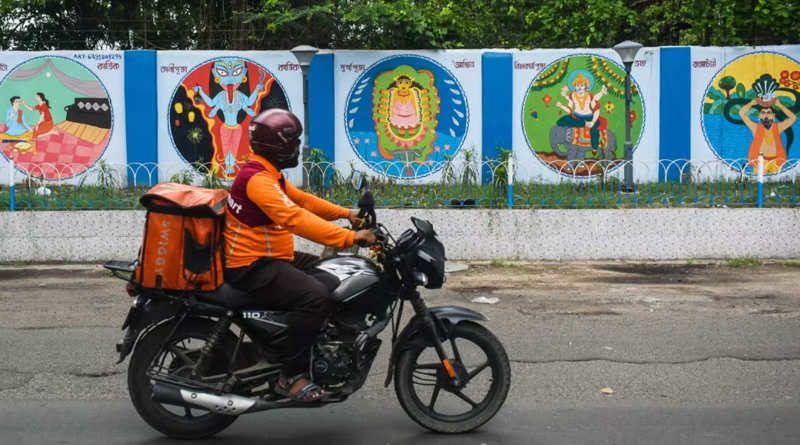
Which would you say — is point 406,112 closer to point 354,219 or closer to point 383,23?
point 383,23

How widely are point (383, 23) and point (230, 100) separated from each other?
115 inches

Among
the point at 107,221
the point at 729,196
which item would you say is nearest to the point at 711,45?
the point at 729,196

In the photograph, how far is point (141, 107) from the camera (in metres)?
14.9

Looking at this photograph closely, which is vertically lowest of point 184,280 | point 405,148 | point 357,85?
point 184,280

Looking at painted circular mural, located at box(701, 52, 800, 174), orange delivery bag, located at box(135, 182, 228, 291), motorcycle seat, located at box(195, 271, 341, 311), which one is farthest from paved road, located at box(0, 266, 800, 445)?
painted circular mural, located at box(701, 52, 800, 174)

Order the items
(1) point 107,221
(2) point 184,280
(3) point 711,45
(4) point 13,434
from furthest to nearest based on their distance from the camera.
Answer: (3) point 711,45 → (1) point 107,221 → (4) point 13,434 → (2) point 184,280

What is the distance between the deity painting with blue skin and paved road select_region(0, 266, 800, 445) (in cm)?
602

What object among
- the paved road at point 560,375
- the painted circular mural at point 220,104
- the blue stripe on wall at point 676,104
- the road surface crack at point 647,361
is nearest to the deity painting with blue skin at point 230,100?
the painted circular mural at point 220,104

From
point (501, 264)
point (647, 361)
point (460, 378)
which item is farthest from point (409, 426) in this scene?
point (501, 264)

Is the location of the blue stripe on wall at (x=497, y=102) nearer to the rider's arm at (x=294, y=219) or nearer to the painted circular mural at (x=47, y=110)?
the painted circular mural at (x=47, y=110)

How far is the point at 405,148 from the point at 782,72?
650 centimetres

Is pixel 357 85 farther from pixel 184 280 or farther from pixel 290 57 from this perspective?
pixel 184 280

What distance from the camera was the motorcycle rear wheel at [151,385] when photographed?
472 centimetres

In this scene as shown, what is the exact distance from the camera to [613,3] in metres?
16.4
